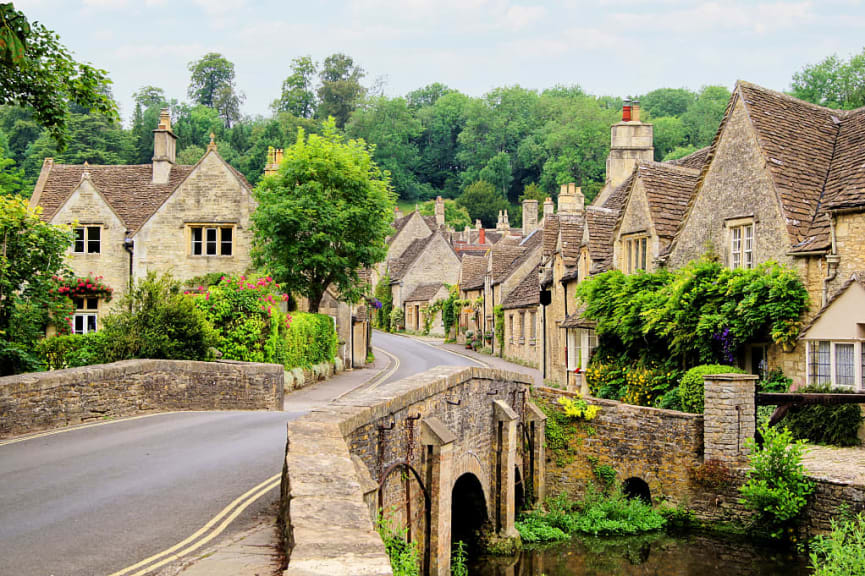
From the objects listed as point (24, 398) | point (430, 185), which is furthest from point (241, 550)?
point (430, 185)

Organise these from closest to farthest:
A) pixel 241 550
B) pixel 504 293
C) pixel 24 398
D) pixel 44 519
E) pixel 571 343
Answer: pixel 241 550 → pixel 44 519 → pixel 24 398 → pixel 571 343 → pixel 504 293

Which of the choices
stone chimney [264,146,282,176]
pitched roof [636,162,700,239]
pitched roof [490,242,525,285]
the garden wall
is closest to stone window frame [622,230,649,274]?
pitched roof [636,162,700,239]

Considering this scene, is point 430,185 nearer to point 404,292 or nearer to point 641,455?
point 404,292

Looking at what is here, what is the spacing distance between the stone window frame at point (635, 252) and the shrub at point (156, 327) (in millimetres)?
13718

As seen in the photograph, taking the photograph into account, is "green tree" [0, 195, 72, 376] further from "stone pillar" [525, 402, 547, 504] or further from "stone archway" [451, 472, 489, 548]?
"stone pillar" [525, 402, 547, 504]

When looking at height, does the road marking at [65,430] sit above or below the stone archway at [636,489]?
above

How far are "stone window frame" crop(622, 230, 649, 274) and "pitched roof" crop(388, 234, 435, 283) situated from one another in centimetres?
4366

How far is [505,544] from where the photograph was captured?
19453 mm

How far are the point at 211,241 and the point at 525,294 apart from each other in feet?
55.7

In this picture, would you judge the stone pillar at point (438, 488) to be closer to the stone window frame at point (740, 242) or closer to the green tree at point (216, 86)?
the stone window frame at point (740, 242)

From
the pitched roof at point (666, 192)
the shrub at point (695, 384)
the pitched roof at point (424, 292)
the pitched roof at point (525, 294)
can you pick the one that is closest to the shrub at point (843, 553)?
the shrub at point (695, 384)

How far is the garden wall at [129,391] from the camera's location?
52.8 ft

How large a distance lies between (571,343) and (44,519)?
76.7ft

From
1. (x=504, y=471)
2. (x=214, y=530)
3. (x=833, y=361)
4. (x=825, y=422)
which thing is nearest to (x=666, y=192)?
(x=833, y=361)
